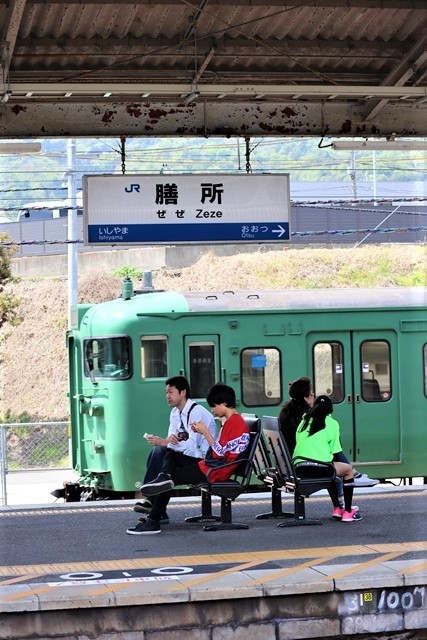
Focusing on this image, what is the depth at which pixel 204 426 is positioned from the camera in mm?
10672

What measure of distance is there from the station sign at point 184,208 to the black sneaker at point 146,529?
3.26 meters

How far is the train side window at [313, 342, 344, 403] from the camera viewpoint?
621 inches

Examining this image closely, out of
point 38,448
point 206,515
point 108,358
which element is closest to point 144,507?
point 206,515

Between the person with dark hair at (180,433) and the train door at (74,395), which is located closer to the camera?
the person with dark hair at (180,433)

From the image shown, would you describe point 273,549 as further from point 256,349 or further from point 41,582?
point 256,349

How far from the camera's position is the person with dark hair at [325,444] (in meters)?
10.8

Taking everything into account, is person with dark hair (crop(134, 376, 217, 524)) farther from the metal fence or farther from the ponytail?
the metal fence

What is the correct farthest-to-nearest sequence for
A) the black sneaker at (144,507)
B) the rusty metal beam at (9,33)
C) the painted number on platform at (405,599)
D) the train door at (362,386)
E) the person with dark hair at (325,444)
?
the train door at (362,386)
the black sneaker at (144,507)
the person with dark hair at (325,444)
the rusty metal beam at (9,33)
the painted number on platform at (405,599)

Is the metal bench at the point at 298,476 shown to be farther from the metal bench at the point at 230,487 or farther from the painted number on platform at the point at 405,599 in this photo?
the painted number on platform at the point at 405,599

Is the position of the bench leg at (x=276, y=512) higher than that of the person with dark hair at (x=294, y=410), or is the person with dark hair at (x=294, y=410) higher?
the person with dark hair at (x=294, y=410)

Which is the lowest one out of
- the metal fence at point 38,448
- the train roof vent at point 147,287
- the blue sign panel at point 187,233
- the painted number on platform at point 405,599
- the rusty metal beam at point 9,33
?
the metal fence at point 38,448

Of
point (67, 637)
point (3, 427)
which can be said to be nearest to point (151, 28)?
point (67, 637)

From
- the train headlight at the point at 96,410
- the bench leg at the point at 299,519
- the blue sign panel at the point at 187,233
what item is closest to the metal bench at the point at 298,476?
the bench leg at the point at 299,519

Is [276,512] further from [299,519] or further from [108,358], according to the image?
[108,358]
